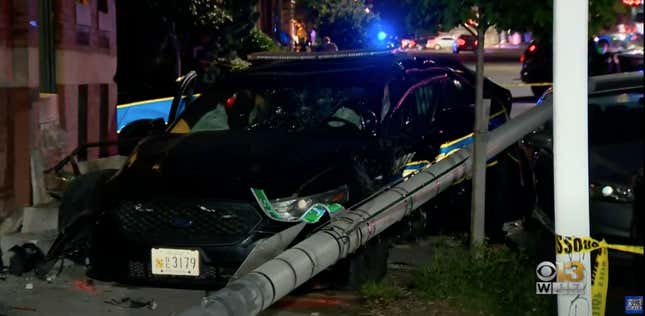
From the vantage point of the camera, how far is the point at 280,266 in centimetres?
477

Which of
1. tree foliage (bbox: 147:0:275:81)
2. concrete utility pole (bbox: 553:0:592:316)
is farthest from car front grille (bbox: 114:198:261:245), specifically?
tree foliage (bbox: 147:0:275:81)

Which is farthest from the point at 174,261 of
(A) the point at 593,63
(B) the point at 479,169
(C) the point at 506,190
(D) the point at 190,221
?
(A) the point at 593,63

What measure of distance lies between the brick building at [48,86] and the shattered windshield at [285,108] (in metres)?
1.78

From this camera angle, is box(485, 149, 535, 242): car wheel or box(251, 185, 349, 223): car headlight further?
box(485, 149, 535, 242): car wheel

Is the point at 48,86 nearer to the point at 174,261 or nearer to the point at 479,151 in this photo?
the point at 174,261

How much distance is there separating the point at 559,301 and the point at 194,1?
40.2ft

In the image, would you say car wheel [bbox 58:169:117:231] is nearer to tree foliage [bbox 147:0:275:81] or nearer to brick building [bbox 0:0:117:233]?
brick building [bbox 0:0:117:233]

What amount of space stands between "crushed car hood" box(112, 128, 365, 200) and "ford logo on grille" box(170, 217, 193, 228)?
186mm

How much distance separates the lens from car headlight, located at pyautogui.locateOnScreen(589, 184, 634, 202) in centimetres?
573

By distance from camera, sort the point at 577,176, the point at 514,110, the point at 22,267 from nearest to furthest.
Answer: the point at 577,176 → the point at 22,267 → the point at 514,110

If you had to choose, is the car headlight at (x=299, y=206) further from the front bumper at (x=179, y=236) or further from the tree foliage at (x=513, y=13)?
the tree foliage at (x=513, y=13)

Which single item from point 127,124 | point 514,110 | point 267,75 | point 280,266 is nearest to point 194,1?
point 127,124

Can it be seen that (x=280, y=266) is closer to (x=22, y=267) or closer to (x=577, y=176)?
(x=577, y=176)

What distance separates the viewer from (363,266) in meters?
6.33
